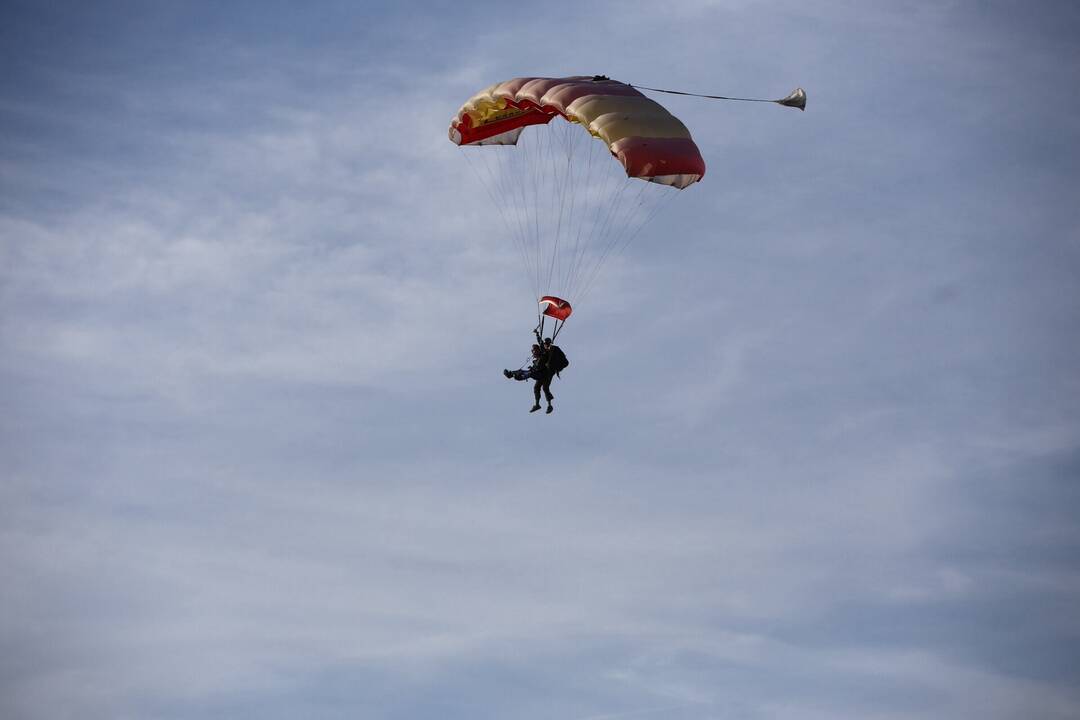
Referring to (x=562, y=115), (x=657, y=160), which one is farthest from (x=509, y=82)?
(x=657, y=160)

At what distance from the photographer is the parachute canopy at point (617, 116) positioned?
43.9 m

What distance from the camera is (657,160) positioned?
144 feet

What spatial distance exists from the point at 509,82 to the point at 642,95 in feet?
11.6

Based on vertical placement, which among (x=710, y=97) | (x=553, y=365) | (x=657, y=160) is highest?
(x=710, y=97)

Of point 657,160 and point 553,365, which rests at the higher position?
point 657,160

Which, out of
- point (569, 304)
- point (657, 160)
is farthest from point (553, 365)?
point (657, 160)

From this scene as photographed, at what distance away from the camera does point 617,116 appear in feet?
146

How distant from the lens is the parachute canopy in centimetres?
4394

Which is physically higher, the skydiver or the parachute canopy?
the parachute canopy

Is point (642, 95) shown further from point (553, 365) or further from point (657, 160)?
point (553, 365)

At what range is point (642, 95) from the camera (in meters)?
46.4

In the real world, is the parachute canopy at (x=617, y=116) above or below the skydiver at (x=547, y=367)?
above

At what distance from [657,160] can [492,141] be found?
7.13m

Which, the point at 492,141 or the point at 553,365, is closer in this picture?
the point at 553,365
